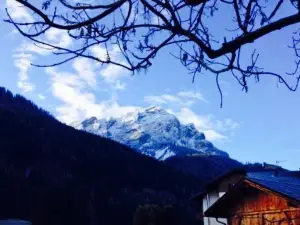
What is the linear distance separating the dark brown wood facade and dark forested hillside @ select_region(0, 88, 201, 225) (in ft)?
104

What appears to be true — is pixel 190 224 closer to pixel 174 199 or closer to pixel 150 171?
pixel 174 199

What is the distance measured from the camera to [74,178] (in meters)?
65.4

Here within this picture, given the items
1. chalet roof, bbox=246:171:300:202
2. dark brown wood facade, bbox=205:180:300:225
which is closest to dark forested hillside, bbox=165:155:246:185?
dark brown wood facade, bbox=205:180:300:225

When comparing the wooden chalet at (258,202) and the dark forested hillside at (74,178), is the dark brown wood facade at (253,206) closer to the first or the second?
the wooden chalet at (258,202)

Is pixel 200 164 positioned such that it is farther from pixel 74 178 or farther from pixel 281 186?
pixel 281 186

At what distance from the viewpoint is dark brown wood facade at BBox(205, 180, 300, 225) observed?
1407 centimetres

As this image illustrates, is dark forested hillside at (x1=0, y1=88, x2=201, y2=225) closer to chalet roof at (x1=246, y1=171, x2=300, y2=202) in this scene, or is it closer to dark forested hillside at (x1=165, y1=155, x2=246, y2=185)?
chalet roof at (x1=246, y1=171, x2=300, y2=202)

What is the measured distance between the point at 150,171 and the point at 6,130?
993 inches

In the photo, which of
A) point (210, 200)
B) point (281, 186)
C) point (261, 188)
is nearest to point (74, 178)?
point (210, 200)

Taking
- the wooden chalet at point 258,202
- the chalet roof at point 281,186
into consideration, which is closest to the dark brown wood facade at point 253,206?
the wooden chalet at point 258,202

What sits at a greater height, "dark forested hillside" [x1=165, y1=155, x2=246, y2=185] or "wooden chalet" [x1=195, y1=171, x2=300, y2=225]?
"dark forested hillside" [x1=165, y1=155, x2=246, y2=185]

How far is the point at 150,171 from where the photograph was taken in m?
79.1

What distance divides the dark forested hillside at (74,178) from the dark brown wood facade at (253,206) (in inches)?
1251

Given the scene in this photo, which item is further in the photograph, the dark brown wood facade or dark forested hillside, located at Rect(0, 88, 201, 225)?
dark forested hillside, located at Rect(0, 88, 201, 225)
